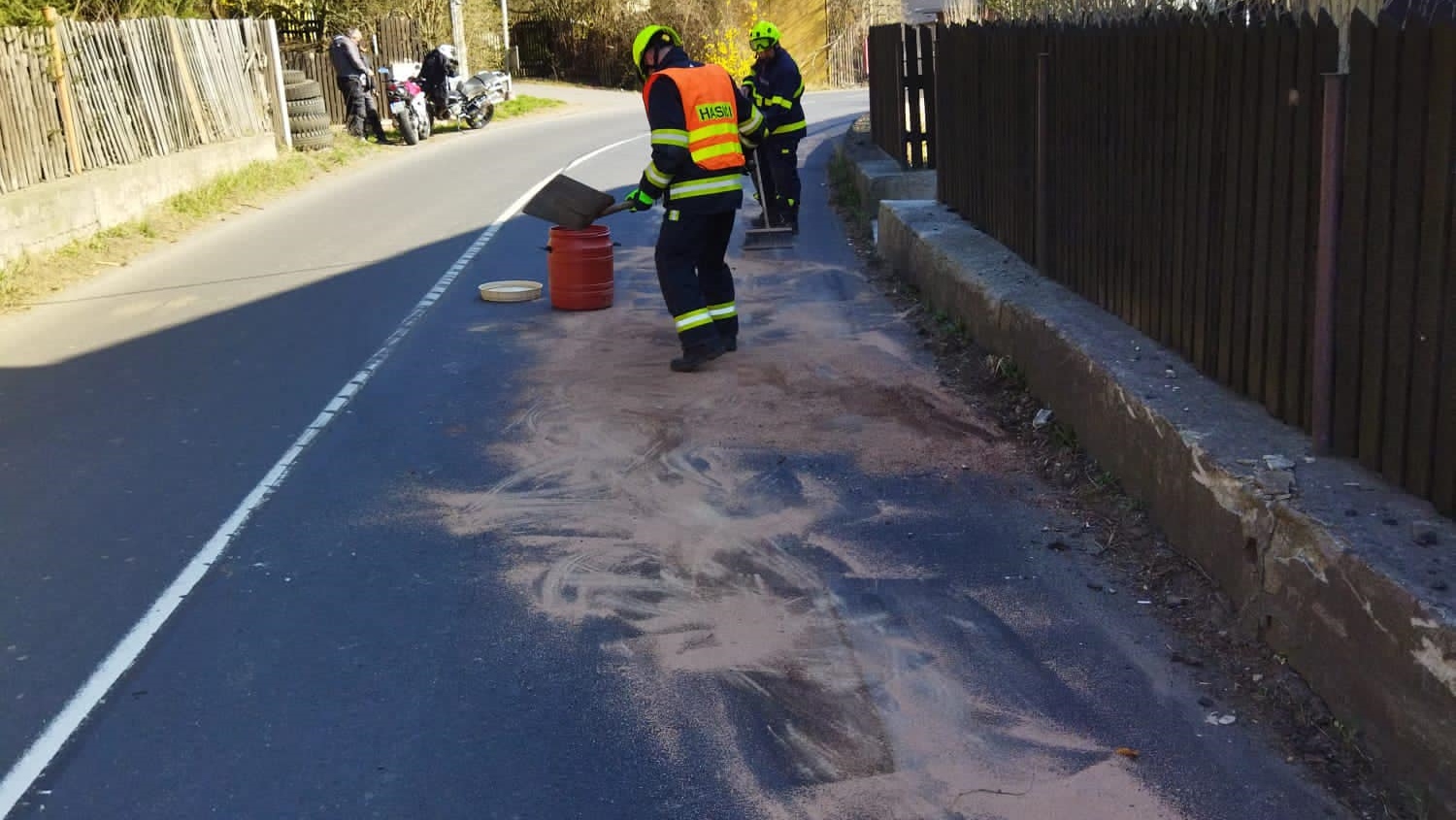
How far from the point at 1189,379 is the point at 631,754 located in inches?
120

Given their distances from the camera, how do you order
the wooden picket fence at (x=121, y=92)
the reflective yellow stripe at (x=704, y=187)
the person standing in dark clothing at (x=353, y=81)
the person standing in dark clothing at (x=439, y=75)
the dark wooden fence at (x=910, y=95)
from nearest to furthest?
the reflective yellow stripe at (x=704, y=187), the wooden picket fence at (x=121, y=92), the dark wooden fence at (x=910, y=95), the person standing in dark clothing at (x=353, y=81), the person standing in dark clothing at (x=439, y=75)

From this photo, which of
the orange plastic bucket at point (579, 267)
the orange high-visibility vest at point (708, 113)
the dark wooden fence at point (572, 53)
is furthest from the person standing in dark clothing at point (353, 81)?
the dark wooden fence at point (572, 53)

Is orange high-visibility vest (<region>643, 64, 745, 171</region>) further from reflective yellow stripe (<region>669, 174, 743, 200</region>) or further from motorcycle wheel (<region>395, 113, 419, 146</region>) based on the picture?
motorcycle wheel (<region>395, 113, 419, 146</region>)

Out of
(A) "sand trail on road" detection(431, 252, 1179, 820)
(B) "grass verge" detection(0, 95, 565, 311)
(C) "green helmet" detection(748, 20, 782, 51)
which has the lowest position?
(A) "sand trail on road" detection(431, 252, 1179, 820)

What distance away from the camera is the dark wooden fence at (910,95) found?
1434cm

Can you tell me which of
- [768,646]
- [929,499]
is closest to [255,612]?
[768,646]

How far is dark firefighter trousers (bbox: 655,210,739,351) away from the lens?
8781 millimetres

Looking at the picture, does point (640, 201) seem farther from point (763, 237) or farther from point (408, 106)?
point (408, 106)

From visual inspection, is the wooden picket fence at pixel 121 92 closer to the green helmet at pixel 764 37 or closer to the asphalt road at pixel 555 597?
the asphalt road at pixel 555 597

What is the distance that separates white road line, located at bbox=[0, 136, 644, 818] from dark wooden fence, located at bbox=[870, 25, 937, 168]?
690cm

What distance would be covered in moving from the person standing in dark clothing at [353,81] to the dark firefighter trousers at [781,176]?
1256 cm

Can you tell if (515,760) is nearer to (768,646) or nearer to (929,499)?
(768,646)

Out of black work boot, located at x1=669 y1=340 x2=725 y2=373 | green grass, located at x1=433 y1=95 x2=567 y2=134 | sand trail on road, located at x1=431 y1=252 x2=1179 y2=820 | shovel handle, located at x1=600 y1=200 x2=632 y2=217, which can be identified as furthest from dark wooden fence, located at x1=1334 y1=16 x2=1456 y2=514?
green grass, located at x1=433 y1=95 x2=567 y2=134

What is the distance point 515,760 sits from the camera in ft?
13.8
